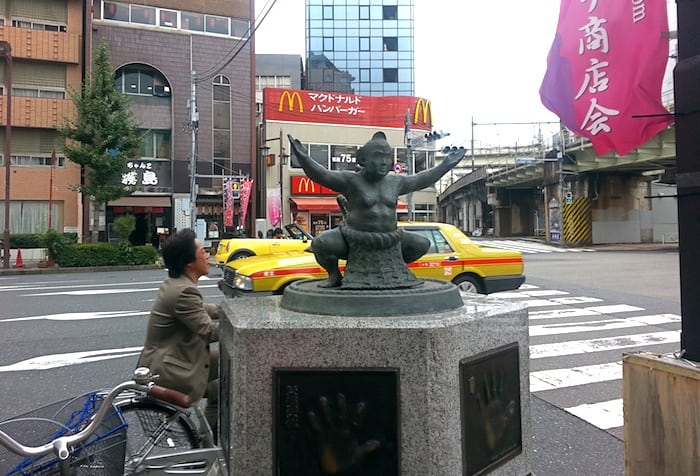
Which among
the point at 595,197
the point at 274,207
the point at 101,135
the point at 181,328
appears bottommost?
the point at 181,328

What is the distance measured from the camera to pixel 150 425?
119 inches

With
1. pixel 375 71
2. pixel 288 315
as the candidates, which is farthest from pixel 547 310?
pixel 375 71

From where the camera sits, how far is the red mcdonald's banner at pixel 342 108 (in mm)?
31594

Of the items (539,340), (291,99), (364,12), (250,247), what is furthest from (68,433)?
(364,12)

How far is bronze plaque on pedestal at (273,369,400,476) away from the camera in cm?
255

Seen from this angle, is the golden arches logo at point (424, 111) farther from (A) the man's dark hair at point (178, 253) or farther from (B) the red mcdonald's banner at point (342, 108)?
(A) the man's dark hair at point (178, 253)

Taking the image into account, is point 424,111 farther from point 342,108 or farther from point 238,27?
point 238,27

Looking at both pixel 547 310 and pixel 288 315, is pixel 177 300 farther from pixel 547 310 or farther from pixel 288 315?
pixel 547 310

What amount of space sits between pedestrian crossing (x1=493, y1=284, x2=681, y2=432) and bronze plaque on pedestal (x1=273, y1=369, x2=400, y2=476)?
8.71 ft

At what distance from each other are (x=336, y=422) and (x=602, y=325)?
7278 millimetres

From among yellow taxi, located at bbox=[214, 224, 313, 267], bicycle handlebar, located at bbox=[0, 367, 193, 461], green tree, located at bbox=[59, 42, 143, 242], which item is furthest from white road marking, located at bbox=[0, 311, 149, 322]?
green tree, located at bbox=[59, 42, 143, 242]

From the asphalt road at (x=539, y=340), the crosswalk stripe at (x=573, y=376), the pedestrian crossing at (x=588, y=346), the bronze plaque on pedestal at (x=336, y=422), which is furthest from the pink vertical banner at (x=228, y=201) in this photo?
the bronze plaque on pedestal at (x=336, y=422)

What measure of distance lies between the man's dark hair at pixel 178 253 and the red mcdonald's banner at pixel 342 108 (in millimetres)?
29248

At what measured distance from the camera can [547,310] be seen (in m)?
9.83
